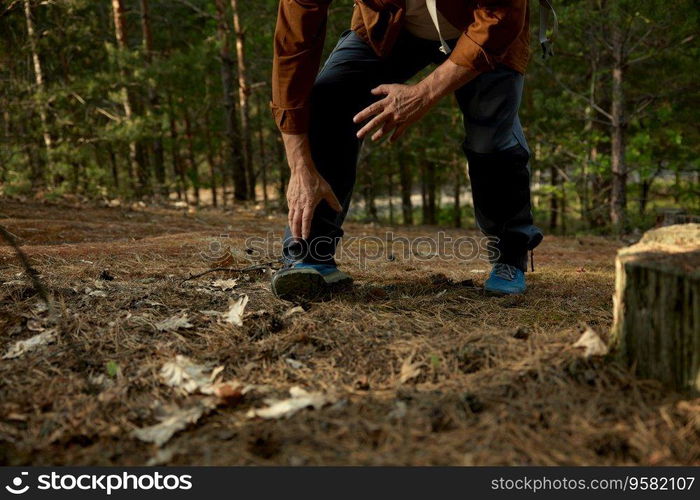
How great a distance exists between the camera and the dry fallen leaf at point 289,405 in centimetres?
144

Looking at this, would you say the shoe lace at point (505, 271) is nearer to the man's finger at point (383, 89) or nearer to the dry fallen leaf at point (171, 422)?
the man's finger at point (383, 89)

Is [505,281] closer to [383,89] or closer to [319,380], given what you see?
[383,89]

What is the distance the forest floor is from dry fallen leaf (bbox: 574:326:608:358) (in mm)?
18

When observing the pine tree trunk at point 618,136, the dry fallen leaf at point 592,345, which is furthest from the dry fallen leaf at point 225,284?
the pine tree trunk at point 618,136

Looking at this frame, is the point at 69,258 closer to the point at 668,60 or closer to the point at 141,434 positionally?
the point at 141,434

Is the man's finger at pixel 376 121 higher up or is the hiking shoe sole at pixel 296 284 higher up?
the man's finger at pixel 376 121

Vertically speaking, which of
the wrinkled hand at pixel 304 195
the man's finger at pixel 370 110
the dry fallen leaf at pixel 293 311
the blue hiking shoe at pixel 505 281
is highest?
the man's finger at pixel 370 110

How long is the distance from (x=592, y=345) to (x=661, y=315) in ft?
0.73

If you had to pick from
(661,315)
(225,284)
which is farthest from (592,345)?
(225,284)

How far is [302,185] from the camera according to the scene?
7.98ft

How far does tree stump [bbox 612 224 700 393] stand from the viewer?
4.59 feet

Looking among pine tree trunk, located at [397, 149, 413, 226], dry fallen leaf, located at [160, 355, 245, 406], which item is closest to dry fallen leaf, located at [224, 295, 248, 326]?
dry fallen leaf, located at [160, 355, 245, 406]

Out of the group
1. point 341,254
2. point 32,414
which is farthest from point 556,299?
point 32,414

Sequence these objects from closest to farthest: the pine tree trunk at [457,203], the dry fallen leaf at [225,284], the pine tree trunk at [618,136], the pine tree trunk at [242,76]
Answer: the dry fallen leaf at [225,284] → the pine tree trunk at [618,136] → the pine tree trunk at [242,76] → the pine tree trunk at [457,203]
